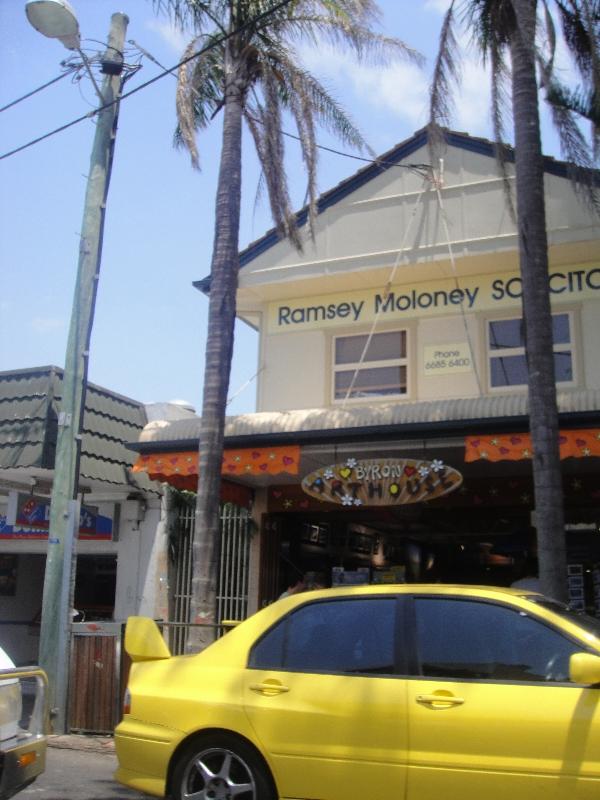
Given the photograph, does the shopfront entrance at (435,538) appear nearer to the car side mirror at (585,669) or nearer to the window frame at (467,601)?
the window frame at (467,601)

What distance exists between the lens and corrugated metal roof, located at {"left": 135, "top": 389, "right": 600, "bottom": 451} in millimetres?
9180

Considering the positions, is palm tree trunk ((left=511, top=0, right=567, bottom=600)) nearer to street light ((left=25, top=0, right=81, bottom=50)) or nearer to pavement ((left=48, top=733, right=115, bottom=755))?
pavement ((left=48, top=733, right=115, bottom=755))

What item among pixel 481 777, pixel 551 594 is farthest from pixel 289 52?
pixel 481 777

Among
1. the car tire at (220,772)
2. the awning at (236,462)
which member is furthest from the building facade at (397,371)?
the car tire at (220,772)

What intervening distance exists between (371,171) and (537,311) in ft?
19.3

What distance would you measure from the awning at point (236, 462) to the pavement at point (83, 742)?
333 centimetres

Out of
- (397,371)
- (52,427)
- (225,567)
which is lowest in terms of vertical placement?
(225,567)

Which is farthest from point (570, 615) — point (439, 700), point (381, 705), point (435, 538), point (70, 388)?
point (435, 538)

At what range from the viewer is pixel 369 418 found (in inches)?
394

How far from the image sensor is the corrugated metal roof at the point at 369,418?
9.18m

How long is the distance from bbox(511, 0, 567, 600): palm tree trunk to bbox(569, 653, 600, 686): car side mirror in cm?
358

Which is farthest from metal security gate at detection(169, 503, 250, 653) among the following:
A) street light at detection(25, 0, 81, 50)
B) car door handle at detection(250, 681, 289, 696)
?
car door handle at detection(250, 681, 289, 696)

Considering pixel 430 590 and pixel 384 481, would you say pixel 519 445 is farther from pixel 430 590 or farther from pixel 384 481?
pixel 430 590

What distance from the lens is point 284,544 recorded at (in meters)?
13.3
